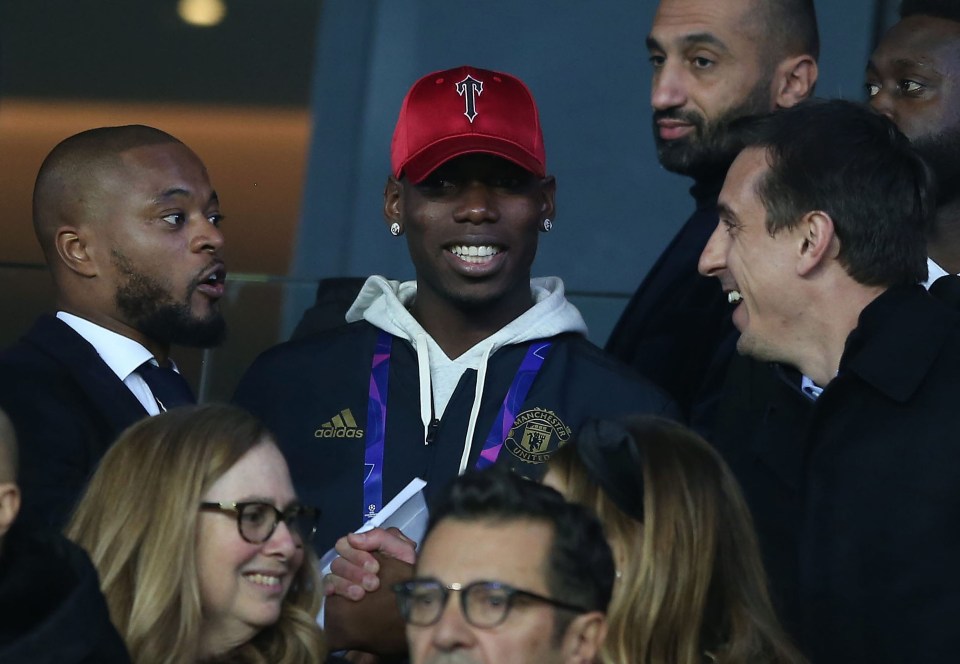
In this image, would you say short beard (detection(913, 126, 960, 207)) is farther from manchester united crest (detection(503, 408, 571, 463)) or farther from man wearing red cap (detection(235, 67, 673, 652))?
manchester united crest (detection(503, 408, 571, 463))

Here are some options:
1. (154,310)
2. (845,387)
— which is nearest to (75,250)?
(154,310)

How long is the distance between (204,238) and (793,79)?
1.68 meters

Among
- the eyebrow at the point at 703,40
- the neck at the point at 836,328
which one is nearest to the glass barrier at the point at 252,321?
the eyebrow at the point at 703,40

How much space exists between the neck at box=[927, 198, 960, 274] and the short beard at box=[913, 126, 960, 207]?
0.08 feet

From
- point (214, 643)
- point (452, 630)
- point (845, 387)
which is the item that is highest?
point (845, 387)

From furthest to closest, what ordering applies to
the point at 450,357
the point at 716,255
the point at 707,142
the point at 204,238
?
1. the point at 707,142
2. the point at 204,238
3. the point at 450,357
4. the point at 716,255

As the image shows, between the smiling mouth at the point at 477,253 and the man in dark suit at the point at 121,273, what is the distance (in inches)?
27.6

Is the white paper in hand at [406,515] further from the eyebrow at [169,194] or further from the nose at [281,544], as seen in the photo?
the eyebrow at [169,194]

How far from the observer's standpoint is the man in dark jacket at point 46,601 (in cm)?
273

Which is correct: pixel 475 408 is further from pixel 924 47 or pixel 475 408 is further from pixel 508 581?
pixel 924 47

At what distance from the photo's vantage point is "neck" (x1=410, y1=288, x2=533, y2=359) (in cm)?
435

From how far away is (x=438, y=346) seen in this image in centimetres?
436

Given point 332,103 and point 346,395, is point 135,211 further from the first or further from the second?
point 332,103

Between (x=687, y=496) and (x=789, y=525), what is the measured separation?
32.8 inches
